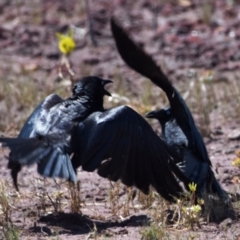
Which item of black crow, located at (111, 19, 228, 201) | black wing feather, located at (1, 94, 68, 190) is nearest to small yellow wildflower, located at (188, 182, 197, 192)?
black crow, located at (111, 19, 228, 201)

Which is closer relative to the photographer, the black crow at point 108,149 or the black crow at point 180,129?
the black crow at point 108,149

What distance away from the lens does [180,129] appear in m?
7.54

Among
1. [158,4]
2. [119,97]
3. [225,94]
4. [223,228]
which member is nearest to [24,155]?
[223,228]

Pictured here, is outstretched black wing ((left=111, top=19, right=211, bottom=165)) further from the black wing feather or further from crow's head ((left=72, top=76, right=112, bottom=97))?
the black wing feather

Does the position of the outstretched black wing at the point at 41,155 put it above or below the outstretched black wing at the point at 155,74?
below

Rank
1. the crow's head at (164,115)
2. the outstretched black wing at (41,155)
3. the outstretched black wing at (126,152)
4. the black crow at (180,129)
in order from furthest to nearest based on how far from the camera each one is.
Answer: the crow's head at (164,115) → the black crow at (180,129) → the outstretched black wing at (126,152) → the outstretched black wing at (41,155)

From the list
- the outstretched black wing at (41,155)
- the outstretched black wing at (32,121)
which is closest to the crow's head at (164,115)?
the outstretched black wing at (32,121)

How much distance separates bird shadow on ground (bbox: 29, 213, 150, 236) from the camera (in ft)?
21.9

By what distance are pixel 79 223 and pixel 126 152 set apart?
62cm

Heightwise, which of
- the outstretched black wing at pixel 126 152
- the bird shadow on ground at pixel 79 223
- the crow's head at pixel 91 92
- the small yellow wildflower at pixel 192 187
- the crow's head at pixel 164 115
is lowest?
the bird shadow on ground at pixel 79 223

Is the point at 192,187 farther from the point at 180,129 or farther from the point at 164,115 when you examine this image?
the point at 164,115

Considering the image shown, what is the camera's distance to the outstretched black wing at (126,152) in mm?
6734

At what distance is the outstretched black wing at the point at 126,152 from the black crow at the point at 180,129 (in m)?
0.25

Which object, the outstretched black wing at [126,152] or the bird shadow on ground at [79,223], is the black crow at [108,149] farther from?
the bird shadow on ground at [79,223]
